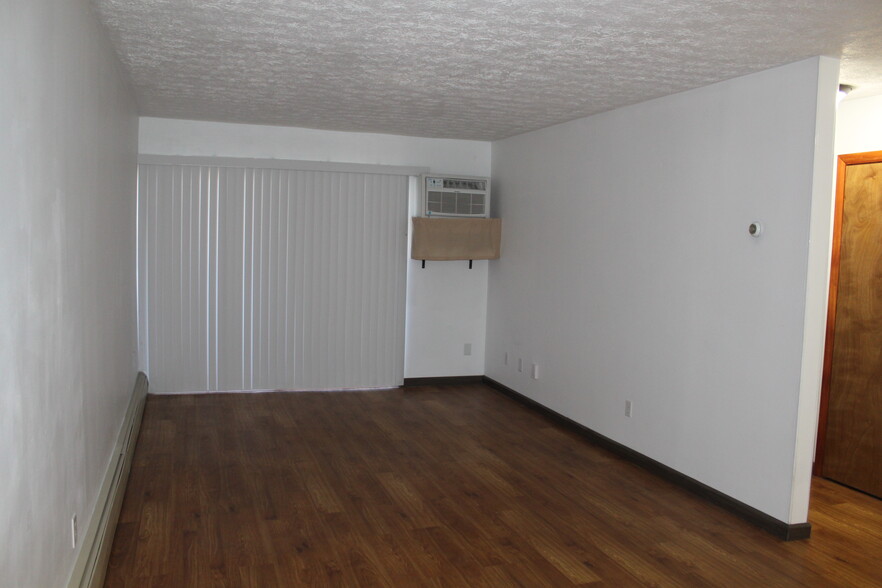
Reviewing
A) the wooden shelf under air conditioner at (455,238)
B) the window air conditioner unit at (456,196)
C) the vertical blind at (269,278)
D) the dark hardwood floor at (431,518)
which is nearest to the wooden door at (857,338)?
the dark hardwood floor at (431,518)

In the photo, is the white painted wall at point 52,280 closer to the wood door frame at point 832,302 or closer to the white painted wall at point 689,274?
the white painted wall at point 689,274

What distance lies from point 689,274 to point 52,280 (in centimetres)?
333

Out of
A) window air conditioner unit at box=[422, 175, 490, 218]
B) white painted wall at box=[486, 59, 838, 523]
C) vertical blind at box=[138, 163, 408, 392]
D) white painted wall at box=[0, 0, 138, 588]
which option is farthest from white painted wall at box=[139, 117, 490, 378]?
white painted wall at box=[0, 0, 138, 588]

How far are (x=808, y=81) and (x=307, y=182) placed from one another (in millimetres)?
4165

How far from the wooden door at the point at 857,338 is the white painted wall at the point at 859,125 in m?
0.09

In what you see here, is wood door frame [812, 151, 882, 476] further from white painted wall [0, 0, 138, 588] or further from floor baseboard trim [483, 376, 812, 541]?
white painted wall [0, 0, 138, 588]

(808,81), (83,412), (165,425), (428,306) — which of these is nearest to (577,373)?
(428,306)

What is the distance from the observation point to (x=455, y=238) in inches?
256

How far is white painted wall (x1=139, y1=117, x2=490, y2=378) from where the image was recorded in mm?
6156

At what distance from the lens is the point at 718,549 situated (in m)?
3.36

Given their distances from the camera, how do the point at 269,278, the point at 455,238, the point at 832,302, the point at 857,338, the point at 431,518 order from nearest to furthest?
the point at 431,518
the point at 857,338
the point at 832,302
the point at 269,278
the point at 455,238

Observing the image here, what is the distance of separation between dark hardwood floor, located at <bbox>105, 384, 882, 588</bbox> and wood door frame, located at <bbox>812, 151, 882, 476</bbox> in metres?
0.25

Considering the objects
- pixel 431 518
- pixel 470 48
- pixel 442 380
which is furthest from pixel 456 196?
pixel 431 518

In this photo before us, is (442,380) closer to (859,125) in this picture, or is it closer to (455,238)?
(455,238)
